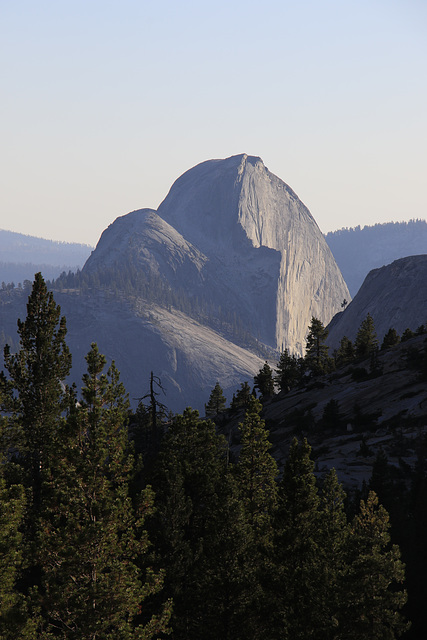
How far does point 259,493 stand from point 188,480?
4007 mm

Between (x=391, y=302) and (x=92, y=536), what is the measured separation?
153066 millimetres

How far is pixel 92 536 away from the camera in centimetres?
2227

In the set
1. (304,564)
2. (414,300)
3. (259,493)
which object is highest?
(414,300)

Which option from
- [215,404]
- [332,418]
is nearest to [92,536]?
[332,418]

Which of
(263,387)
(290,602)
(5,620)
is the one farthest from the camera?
(263,387)

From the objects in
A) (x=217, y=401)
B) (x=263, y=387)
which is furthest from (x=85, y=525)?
(x=217, y=401)

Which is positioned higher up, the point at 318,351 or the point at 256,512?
the point at 318,351

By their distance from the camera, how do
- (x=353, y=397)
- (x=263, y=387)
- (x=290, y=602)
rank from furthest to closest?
(x=263, y=387) → (x=353, y=397) → (x=290, y=602)

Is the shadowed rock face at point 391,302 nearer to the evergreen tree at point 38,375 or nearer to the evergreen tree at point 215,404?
the evergreen tree at point 215,404

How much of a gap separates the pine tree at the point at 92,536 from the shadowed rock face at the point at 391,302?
136948 millimetres

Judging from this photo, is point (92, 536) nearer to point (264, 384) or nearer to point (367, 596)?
point (367, 596)

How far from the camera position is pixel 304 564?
84.7 ft

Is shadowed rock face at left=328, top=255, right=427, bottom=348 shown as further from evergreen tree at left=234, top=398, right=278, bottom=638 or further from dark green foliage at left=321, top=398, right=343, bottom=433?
evergreen tree at left=234, top=398, right=278, bottom=638

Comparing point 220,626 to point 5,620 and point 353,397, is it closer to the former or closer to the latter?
point 5,620
